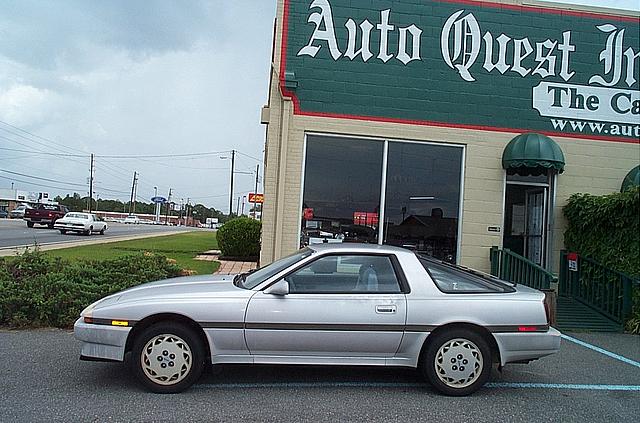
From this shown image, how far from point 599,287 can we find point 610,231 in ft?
3.10

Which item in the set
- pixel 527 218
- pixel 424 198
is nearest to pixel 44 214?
pixel 424 198

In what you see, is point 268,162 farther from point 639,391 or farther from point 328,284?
point 639,391

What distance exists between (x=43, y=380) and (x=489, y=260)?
25.7 feet

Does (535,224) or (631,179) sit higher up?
(631,179)

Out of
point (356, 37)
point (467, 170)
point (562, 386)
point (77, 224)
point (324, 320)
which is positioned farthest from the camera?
point (77, 224)

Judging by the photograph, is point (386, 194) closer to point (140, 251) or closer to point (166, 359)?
point (140, 251)

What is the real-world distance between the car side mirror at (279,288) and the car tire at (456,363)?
54.6 inches

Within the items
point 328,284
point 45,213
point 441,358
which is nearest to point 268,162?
point 328,284

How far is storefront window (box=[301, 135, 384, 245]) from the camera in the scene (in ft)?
33.3

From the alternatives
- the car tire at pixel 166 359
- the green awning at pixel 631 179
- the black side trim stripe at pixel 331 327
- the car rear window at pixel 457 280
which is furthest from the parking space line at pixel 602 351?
the car tire at pixel 166 359

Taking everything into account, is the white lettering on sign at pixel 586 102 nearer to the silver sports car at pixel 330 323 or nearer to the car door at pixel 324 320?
the silver sports car at pixel 330 323

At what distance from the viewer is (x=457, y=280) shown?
17.2 ft

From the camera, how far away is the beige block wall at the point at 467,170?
10047 millimetres

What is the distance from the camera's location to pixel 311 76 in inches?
402
